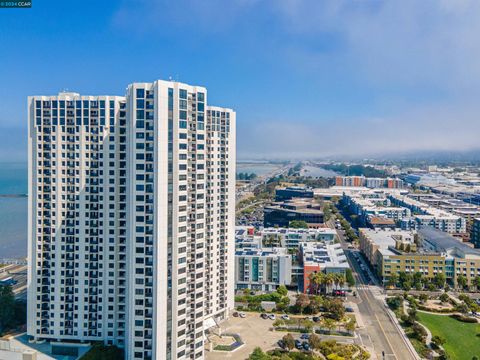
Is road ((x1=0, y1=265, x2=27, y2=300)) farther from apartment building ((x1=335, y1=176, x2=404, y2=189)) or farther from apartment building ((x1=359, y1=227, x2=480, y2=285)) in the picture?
apartment building ((x1=335, y1=176, x2=404, y2=189))

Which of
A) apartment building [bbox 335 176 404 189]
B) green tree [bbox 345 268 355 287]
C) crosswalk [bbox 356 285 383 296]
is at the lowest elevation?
crosswalk [bbox 356 285 383 296]

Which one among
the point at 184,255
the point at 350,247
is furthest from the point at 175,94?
the point at 350,247

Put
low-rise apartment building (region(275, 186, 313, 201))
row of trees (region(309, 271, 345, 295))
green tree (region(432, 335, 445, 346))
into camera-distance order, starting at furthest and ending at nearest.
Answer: low-rise apartment building (region(275, 186, 313, 201)) < row of trees (region(309, 271, 345, 295)) < green tree (region(432, 335, 445, 346))

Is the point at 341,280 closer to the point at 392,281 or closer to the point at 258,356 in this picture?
the point at 392,281

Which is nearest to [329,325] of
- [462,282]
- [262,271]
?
[262,271]

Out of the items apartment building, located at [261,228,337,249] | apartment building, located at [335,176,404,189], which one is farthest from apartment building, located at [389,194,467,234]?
apartment building, located at [335,176,404,189]

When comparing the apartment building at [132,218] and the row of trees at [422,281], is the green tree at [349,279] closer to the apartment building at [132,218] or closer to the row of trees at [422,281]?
the row of trees at [422,281]

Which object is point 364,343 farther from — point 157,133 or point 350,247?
point 350,247
